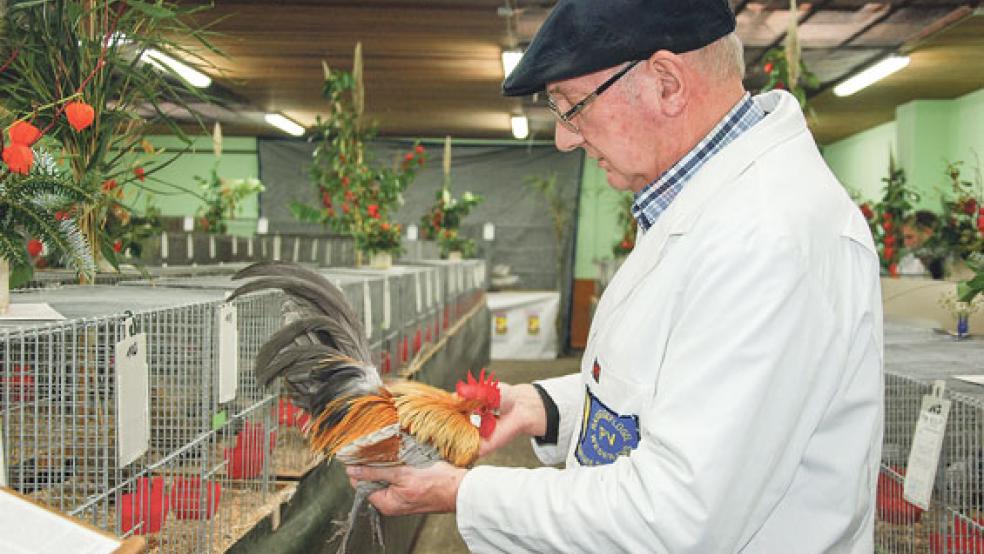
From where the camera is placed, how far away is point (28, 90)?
7.22 feet

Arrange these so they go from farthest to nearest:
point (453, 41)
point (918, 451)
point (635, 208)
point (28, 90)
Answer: point (453, 41) → point (28, 90) → point (918, 451) → point (635, 208)

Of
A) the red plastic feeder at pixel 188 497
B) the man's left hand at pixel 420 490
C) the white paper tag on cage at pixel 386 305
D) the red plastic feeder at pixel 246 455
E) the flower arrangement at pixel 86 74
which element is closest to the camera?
the man's left hand at pixel 420 490

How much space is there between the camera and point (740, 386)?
3.83 feet

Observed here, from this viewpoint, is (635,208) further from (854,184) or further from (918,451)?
(854,184)

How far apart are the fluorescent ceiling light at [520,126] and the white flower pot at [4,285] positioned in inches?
412

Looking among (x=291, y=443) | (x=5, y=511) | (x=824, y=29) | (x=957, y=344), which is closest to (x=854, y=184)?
(x=824, y=29)

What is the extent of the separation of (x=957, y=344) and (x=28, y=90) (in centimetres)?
275

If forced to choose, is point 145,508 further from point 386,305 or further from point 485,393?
point 386,305

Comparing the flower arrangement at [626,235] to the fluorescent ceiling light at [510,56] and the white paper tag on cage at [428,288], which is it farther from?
the white paper tag on cage at [428,288]

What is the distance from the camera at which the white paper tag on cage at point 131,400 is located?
5.00 feet

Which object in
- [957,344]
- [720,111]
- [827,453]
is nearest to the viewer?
[827,453]

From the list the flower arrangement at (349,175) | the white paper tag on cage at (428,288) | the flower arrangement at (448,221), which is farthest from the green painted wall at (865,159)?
the flower arrangement at (349,175)

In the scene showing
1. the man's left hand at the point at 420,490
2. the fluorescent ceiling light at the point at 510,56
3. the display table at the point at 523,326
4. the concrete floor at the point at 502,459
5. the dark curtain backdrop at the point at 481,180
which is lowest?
the concrete floor at the point at 502,459

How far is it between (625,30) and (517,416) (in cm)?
95
